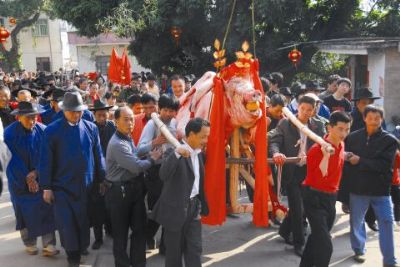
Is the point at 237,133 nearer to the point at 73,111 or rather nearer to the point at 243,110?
the point at 243,110

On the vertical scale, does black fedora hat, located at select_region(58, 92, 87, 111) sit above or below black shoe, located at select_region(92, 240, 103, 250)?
above

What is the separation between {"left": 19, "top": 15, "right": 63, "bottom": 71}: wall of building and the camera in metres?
39.7

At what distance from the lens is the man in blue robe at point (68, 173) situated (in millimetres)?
4590

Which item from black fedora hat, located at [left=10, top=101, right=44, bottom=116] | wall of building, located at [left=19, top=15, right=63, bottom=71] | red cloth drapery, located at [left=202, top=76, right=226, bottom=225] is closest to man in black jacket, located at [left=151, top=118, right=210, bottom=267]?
red cloth drapery, located at [left=202, top=76, right=226, bottom=225]

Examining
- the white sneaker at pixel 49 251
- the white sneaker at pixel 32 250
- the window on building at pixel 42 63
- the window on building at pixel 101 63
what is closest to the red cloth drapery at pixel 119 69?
the white sneaker at pixel 32 250

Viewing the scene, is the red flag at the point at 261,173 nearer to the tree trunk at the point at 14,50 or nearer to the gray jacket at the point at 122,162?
the gray jacket at the point at 122,162

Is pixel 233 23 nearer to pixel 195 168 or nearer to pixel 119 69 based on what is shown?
pixel 119 69

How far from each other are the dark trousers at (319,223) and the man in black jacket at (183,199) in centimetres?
102

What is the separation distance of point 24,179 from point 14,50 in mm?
30000

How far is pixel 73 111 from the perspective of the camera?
15.1 ft

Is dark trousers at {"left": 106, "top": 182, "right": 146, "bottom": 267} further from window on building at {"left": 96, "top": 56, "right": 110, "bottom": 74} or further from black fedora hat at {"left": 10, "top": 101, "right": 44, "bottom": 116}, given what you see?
window on building at {"left": 96, "top": 56, "right": 110, "bottom": 74}

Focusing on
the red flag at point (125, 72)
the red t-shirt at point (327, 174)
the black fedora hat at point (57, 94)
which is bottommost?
the red t-shirt at point (327, 174)

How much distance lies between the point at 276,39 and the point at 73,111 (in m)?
11.5

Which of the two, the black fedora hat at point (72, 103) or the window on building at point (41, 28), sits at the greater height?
the window on building at point (41, 28)
